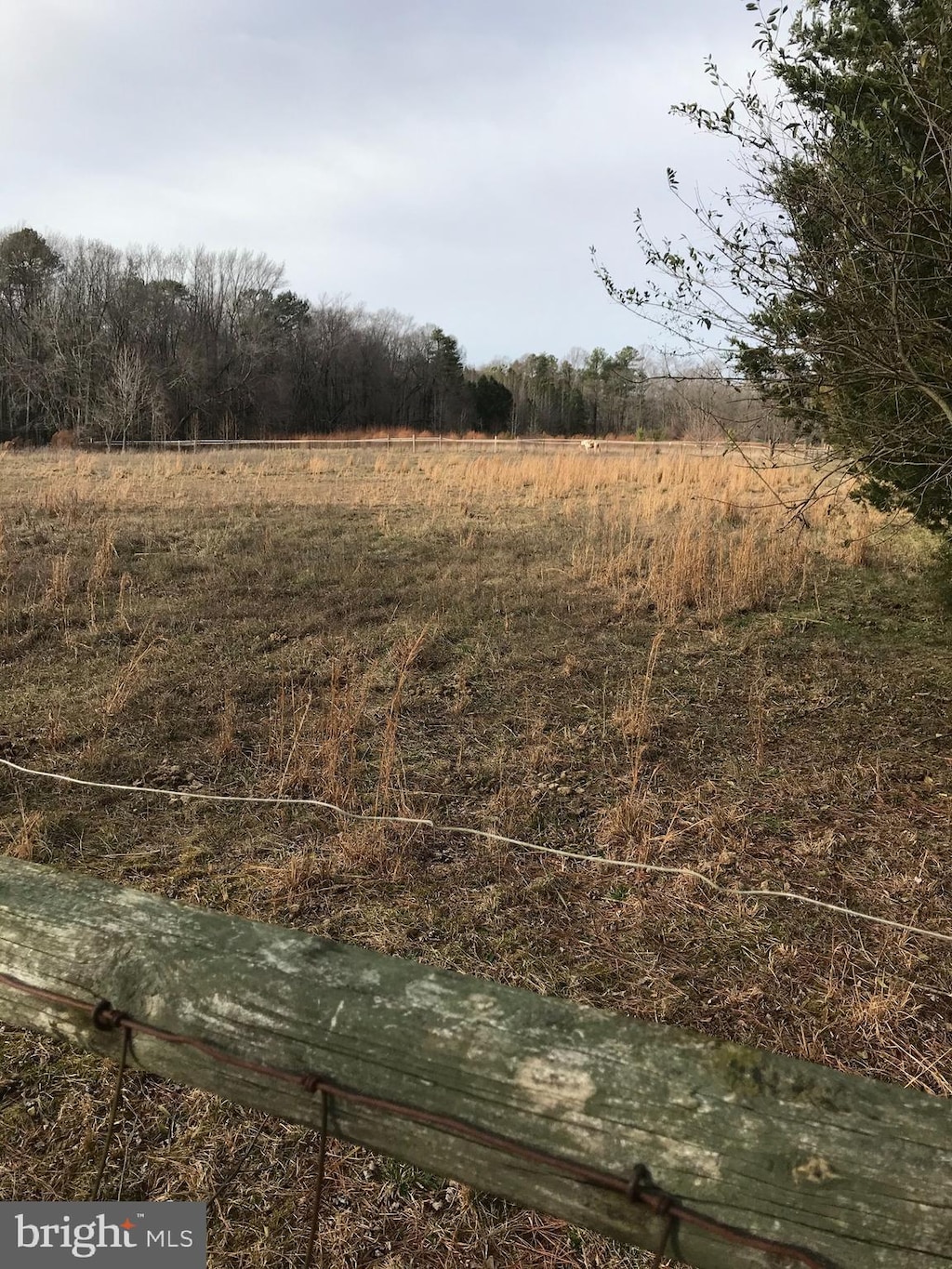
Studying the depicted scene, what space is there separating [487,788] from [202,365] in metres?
45.1

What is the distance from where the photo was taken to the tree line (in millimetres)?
38844

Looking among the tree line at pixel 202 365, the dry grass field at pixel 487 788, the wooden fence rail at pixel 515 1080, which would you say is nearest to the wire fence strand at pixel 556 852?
the dry grass field at pixel 487 788

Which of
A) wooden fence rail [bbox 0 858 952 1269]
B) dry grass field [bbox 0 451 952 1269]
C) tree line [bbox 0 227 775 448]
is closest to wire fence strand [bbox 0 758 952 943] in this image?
dry grass field [bbox 0 451 952 1269]

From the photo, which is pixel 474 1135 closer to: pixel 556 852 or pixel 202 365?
pixel 556 852

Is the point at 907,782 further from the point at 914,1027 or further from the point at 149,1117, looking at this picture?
the point at 149,1117

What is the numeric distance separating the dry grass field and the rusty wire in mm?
1085

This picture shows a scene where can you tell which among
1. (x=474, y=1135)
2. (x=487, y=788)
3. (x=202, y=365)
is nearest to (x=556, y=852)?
(x=487, y=788)

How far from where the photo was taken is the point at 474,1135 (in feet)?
3.04

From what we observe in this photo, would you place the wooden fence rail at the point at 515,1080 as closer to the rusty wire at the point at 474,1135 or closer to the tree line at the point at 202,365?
the rusty wire at the point at 474,1135

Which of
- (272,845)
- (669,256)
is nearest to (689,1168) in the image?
(272,845)

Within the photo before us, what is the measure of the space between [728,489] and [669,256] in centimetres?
986

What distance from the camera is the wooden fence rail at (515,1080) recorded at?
0.83 metres

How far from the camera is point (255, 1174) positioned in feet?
6.41

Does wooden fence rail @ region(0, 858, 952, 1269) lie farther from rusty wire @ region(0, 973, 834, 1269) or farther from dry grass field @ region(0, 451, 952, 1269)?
dry grass field @ region(0, 451, 952, 1269)
